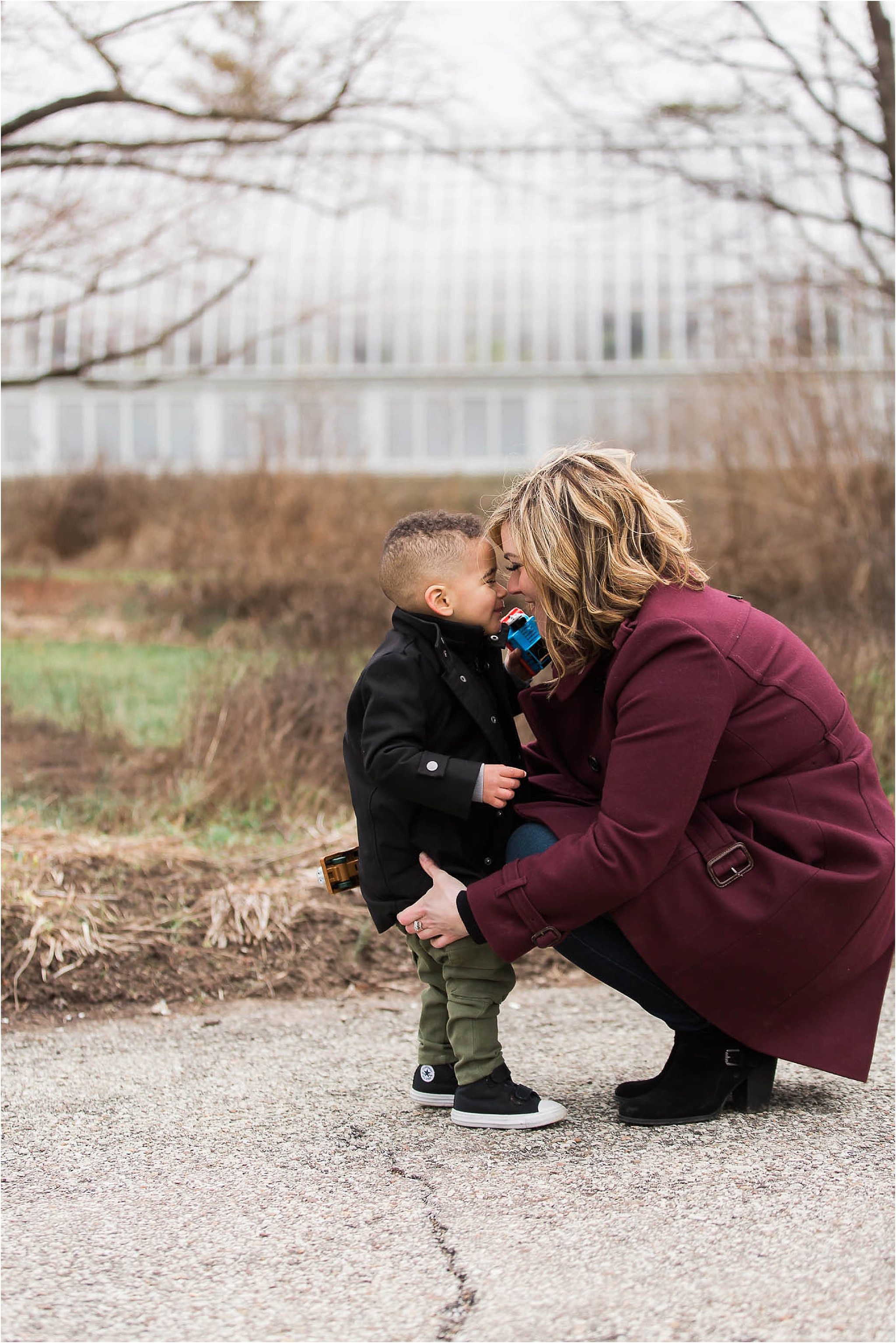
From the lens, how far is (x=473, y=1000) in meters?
2.43

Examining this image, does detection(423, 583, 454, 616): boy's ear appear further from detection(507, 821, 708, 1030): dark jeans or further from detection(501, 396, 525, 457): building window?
detection(501, 396, 525, 457): building window

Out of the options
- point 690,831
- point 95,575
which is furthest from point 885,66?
point 95,575

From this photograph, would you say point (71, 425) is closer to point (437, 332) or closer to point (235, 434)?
point (437, 332)

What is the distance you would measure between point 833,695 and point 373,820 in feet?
3.03

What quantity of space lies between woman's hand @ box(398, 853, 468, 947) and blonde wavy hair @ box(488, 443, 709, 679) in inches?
18.7

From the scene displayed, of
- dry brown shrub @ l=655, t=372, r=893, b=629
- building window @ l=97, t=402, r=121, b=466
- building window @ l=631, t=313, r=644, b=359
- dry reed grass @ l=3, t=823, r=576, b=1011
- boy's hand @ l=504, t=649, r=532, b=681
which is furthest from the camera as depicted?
building window @ l=97, t=402, r=121, b=466

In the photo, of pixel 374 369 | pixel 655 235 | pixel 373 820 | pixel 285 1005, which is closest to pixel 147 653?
pixel 285 1005

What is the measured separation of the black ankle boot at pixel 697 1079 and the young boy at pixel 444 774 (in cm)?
18

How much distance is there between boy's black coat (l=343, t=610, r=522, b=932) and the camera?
2.37 m

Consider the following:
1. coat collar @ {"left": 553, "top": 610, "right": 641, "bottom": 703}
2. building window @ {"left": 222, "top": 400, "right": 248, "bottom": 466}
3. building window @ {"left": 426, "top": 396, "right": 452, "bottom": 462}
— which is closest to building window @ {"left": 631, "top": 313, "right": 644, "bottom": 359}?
building window @ {"left": 426, "top": 396, "right": 452, "bottom": 462}

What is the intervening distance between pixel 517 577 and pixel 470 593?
106mm

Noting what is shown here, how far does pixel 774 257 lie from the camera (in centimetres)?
910

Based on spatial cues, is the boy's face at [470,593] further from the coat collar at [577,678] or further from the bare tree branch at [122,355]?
the bare tree branch at [122,355]

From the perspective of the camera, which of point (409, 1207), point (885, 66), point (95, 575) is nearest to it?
point (409, 1207)
